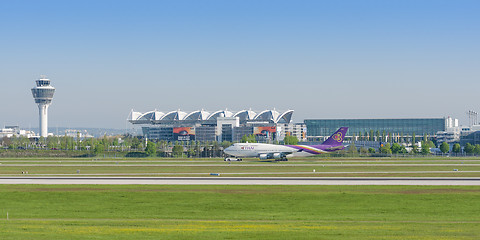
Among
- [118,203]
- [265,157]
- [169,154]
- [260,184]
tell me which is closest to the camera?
[118,203]

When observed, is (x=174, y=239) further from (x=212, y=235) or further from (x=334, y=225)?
(x=334, y=225)

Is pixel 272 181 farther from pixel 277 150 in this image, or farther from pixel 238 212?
pixel 277 150

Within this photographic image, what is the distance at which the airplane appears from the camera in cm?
11938

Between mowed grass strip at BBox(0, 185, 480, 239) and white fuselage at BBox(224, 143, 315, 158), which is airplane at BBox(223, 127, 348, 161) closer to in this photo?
white fuselage at BBox(224, 143, 315, 158)

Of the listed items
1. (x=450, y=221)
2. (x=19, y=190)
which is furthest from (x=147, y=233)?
(x=19, y=190)

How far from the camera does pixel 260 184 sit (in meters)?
58.3

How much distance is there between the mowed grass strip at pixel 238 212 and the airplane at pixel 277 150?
210ft

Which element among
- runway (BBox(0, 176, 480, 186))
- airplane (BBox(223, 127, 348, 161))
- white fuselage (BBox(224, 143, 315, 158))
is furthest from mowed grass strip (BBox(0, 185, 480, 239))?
white fuselage (BBox(224, 143, 315, 158))

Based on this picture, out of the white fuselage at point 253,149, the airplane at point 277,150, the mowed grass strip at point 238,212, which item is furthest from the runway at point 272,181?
the white fuselage at point 253,149

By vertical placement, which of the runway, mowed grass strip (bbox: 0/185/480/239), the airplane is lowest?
mowed grass strip (bbox: 0/185/480/239)

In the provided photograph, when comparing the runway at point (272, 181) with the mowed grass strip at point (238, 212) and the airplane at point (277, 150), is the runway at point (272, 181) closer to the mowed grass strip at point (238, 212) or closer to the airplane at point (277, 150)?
the mowed grass strip at point (238, 212)

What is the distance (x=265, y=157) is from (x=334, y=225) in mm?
83699

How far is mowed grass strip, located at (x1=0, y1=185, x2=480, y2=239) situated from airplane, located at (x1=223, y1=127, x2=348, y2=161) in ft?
210

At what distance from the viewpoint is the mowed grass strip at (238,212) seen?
31.8m
